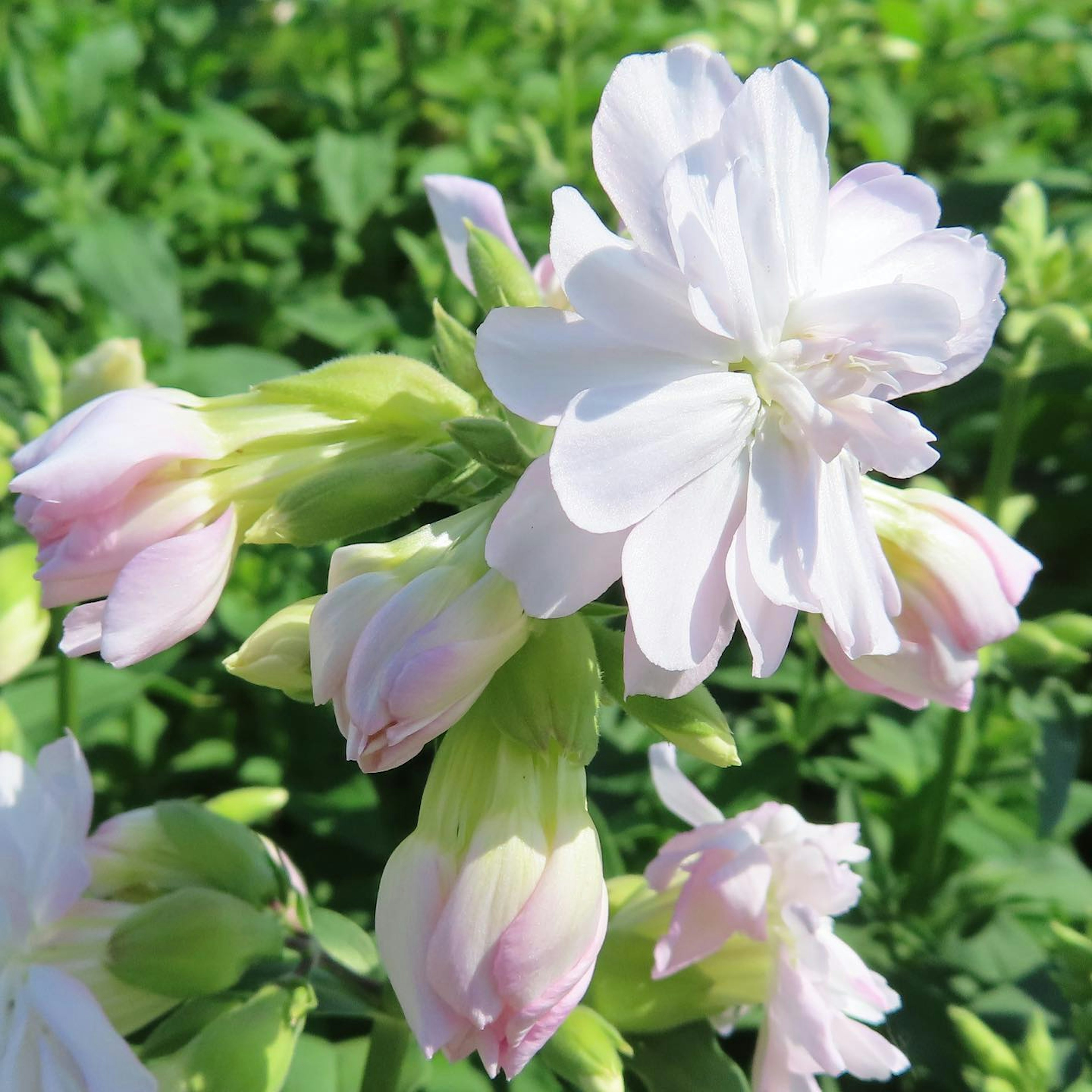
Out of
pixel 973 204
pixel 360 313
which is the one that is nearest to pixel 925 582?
pixel 360 313

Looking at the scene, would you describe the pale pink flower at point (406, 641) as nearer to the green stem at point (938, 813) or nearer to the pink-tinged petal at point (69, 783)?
the pink-tinged petal at point (69, 783)

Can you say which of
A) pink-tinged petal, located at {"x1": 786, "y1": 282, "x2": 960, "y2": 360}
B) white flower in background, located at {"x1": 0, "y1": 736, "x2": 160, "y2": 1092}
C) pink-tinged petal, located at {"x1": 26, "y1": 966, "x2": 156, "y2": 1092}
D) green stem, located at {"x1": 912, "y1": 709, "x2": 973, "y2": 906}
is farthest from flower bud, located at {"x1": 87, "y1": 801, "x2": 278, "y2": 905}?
green stem, located at {"x1": 912, "y1": 709, "x2": 973, "y2": 906}

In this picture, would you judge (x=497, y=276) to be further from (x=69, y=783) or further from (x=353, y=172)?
(x=353, y=172)

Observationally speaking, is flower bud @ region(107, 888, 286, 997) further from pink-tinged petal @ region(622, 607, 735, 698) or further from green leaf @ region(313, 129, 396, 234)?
green leaf @ region(313, 129, 396, 234)

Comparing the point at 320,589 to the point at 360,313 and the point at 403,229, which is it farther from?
the point at 403,229

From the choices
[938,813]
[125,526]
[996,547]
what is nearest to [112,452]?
[125,526]

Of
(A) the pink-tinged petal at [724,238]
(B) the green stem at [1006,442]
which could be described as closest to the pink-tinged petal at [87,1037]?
(A) the pink-tinged petal at [724,238]
